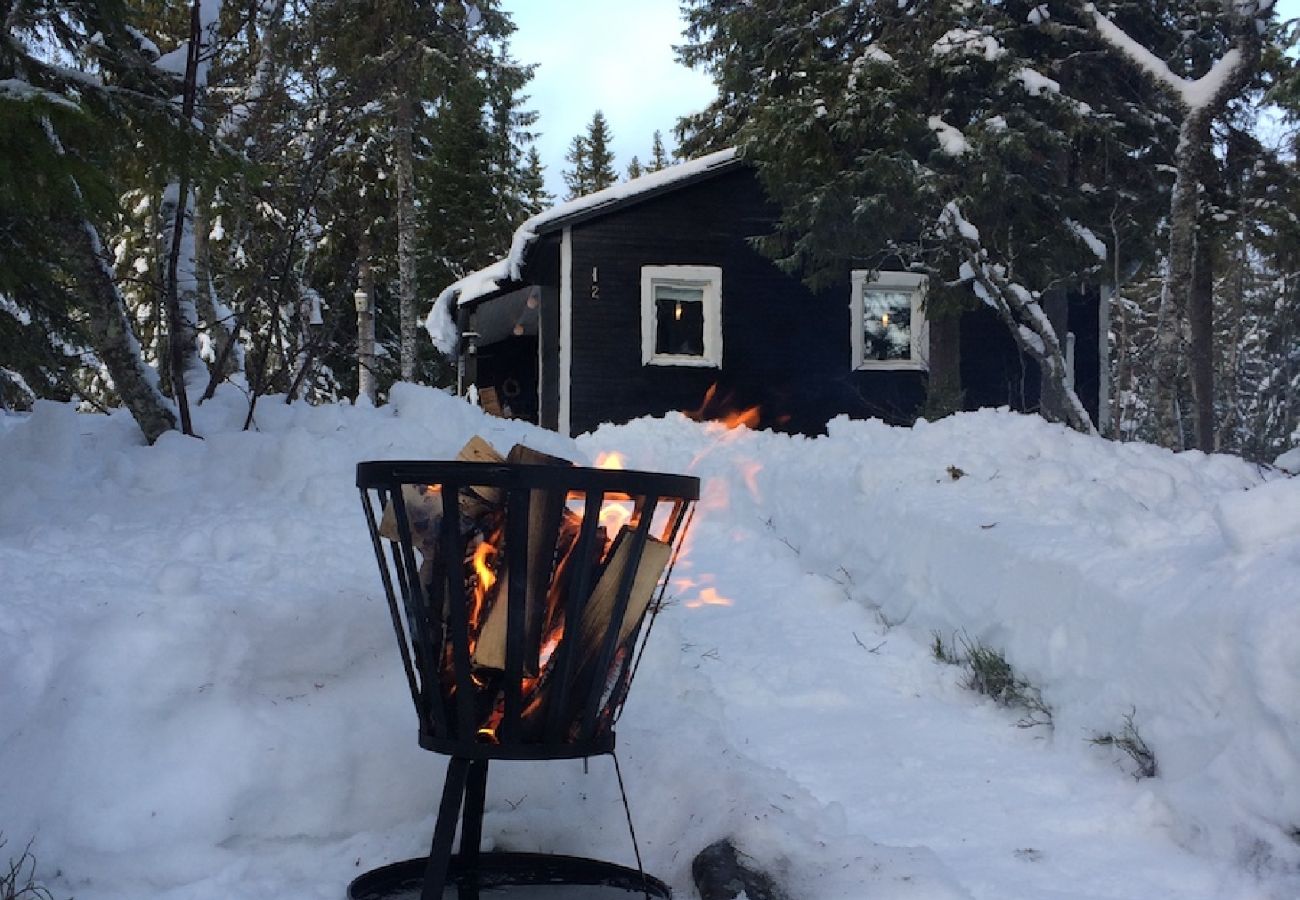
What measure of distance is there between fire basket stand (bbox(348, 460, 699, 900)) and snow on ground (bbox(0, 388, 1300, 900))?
0.41m

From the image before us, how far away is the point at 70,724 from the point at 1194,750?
10.8ft

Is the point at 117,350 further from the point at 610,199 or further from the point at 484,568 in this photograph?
the point at 610,199

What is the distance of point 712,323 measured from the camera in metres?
15.6

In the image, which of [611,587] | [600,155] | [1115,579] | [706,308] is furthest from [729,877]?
[600,155]

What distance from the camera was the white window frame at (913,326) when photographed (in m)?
15.8

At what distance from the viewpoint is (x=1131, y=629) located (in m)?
3.70

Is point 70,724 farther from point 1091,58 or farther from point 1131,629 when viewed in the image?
point 1091,58

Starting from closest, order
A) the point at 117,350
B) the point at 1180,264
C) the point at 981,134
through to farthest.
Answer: the point at 117,350
the point at 1180,264
the point at 981,134

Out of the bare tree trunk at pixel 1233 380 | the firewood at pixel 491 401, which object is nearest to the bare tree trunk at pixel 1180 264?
the bare tree trunk at pixel 1233 380

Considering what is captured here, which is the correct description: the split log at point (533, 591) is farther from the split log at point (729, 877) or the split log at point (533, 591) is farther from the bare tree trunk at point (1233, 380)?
the bare tree trunk at point (1233, 380)

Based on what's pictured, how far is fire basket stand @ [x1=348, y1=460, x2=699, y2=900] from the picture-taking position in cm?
239

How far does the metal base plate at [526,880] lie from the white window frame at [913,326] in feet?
44.4

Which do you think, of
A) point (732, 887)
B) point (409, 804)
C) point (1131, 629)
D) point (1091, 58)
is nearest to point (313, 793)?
point (409, 804)

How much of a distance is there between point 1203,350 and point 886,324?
15.7ft
